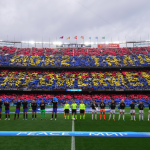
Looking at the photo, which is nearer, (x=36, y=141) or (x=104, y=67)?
(x=36, y=141)

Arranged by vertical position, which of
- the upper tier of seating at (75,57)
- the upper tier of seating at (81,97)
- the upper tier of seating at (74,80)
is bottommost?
the upper tier of seating at (81,97)

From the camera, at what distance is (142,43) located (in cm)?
5225

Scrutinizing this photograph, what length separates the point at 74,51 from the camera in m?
49.5

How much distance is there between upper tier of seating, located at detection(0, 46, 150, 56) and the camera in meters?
47.2

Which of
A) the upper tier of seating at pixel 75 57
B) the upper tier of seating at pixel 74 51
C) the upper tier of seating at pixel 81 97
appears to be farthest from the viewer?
the upper tier of seating at pixel 74 51

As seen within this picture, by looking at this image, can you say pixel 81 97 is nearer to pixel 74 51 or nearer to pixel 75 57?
pixel 75 57

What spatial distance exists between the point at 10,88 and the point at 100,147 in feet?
111

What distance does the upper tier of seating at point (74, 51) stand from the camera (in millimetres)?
47188

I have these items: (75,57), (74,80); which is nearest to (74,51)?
(75,57)

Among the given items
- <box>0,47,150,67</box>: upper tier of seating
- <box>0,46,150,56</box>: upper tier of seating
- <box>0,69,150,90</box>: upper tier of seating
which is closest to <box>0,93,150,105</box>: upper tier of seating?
<box>0,69,150,90</box>: upper tier of seating

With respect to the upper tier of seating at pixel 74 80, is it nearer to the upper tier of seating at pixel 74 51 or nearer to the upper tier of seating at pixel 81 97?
the upper tier of seating at pixel 81 97

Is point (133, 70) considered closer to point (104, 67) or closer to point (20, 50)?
point (104, 67)

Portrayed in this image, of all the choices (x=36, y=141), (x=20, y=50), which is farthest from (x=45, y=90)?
(x=36, y=141)

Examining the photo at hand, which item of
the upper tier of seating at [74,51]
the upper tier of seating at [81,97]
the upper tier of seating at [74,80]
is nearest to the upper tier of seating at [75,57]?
the upper tier of seating at [74,51]
